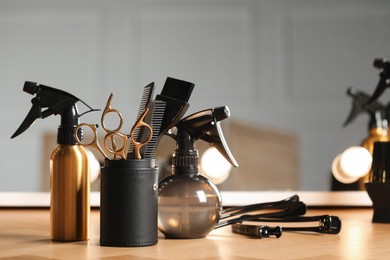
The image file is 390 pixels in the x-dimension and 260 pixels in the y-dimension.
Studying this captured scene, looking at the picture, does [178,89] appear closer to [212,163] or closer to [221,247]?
[221,247]

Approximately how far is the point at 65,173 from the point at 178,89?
128 mm

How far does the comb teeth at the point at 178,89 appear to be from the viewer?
2.16 ft

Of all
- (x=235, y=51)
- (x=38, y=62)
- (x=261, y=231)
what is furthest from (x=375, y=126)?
(x=38, y=62)

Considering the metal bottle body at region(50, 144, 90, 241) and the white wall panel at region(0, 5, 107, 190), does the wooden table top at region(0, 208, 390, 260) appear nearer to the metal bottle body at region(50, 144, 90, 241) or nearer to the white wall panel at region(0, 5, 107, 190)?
the metal bottle body at region(50, 144, 90, 241)

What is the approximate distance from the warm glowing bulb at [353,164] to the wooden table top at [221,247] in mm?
363

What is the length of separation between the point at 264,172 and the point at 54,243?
6.35 feet

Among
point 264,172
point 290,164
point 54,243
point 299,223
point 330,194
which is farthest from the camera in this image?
point 290,164

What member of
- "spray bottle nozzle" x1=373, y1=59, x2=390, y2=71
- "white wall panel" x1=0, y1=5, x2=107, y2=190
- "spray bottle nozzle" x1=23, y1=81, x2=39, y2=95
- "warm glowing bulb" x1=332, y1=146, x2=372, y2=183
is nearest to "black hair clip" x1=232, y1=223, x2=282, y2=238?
"spray bottle nozzle" x1=23, y1=81, x2=39, y2=95

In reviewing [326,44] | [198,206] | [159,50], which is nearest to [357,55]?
[326,44]

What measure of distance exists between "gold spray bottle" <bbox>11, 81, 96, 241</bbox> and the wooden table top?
19 mm

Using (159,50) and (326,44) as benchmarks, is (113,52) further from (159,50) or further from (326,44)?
(326,44)

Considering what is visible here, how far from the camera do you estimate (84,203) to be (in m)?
0.67

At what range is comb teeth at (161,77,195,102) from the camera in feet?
2.16

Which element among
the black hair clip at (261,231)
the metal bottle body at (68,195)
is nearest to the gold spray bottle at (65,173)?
the metal bottle body at (68,195)
